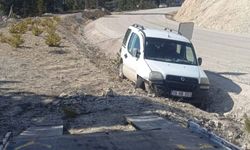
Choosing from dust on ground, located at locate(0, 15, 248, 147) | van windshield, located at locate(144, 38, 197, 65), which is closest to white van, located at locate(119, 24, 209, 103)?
van windshield, located at locate(144, 38, 197, 65)

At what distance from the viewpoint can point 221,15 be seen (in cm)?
5147

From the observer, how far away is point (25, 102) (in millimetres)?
13445

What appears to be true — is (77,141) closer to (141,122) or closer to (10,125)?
(141,122)

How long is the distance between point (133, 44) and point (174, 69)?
2.68 metres

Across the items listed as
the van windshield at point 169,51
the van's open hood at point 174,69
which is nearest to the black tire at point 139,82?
the van's open hood at point 174,69

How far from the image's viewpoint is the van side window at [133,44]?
1721cm

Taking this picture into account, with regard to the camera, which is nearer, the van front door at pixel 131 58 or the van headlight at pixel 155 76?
the van headlight at pixel 155 76

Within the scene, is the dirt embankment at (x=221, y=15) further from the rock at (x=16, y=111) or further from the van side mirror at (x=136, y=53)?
the rock at (x=16, y=111)

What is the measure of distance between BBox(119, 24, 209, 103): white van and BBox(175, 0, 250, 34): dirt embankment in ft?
95.5

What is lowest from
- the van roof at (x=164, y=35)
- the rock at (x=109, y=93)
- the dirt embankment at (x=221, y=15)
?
the rock at (x=109, y=93)

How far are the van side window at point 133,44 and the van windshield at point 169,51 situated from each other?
0.49 metres

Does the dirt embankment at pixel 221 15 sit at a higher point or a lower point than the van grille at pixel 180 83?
higher

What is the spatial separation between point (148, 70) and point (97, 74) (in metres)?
3.91

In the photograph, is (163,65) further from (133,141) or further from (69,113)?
(133,141)
